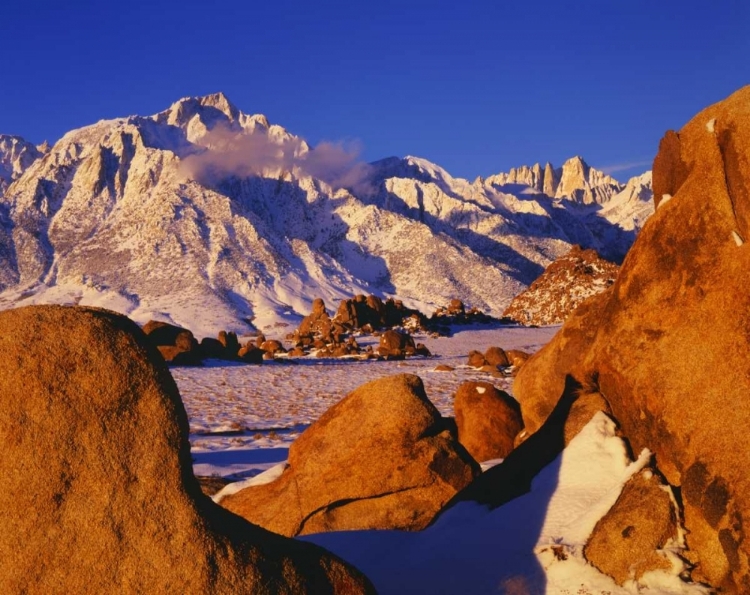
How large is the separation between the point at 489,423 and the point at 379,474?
2.52 metres

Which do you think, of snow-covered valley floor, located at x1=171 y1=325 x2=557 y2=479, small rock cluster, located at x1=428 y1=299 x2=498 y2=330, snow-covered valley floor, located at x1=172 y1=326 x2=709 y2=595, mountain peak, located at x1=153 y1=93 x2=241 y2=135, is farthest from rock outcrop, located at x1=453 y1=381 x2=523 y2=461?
mountain peak, located at x1=153 y1=93 x2=241 y2=135

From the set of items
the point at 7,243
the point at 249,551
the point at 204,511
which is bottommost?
the point at 249,551

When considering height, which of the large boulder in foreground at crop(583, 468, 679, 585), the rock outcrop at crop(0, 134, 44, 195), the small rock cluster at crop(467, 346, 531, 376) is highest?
the rock outcrop at crop(0, 134, 44, 195)

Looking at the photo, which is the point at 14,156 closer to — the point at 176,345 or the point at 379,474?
the point at 176,345

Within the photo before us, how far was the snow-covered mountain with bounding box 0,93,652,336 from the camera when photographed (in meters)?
82.9

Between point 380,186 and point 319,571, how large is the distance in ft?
532

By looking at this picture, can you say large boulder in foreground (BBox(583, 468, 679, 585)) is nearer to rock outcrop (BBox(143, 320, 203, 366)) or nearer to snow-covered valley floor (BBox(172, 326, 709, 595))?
snow-covered valley floor (BBox(172, 326, 709, 595))

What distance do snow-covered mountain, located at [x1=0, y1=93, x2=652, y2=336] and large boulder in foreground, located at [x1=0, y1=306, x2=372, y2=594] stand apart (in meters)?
59.4

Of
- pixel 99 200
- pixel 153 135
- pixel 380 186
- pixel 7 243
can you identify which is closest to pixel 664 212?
pixel 7 243

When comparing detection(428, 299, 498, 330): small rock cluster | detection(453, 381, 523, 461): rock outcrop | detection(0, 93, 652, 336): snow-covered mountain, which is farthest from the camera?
detection(0, 93, 652, 336): snow-covered mountain

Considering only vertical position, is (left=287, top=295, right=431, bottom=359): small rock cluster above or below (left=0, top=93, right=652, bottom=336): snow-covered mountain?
below

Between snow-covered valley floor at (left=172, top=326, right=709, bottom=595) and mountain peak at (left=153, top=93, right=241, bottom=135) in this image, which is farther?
mountain peak at (left=153, top=93, right=241, bottom=135)

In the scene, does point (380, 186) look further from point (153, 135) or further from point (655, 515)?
point (655, 515)

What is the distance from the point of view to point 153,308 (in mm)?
72312
